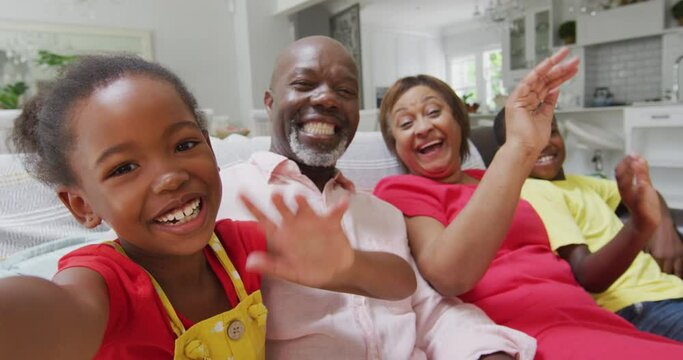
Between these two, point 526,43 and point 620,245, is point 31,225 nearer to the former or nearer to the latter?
point 620,245

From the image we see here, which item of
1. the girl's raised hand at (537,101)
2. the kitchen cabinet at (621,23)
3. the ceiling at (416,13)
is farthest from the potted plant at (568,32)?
the girl's raised hand at (537,101)

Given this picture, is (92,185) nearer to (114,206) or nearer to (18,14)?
(114,206)

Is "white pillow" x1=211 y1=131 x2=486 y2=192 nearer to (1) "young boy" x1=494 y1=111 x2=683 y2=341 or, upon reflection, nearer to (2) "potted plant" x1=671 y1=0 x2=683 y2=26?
(1) "young boy" x1=494 y1=111 x2=683 y2=341

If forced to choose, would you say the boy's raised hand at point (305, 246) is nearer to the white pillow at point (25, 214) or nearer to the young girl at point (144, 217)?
the young girl at point (144, 217)

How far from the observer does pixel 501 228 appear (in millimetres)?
847

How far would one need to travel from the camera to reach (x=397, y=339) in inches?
33.9

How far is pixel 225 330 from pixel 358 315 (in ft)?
0.87

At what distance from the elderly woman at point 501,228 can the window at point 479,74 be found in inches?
274

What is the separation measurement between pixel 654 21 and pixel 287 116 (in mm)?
5003

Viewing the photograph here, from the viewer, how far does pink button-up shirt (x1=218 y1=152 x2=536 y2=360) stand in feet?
2.69

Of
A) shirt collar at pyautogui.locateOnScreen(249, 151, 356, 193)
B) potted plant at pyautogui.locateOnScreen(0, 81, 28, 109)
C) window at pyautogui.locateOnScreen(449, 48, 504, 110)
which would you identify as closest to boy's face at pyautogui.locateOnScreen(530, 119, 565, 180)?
shirt collar at pyautogui.locateOnScreen(249, 151, 356, 193)

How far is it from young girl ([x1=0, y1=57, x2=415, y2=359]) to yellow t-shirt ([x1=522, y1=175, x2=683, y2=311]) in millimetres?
700

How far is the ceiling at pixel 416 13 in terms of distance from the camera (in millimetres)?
6777

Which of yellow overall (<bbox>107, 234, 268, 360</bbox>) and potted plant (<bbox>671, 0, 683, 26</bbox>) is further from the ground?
potted plant (<bbox>671, 0, 683, 26</bbox>)
